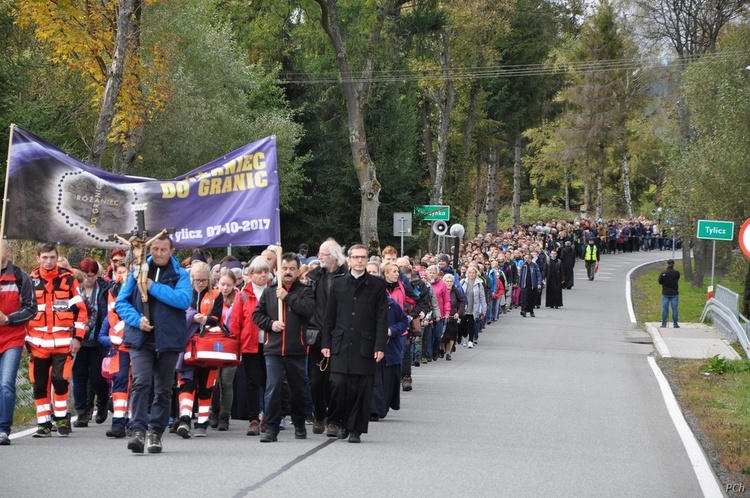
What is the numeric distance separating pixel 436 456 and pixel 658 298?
3448 centimetres

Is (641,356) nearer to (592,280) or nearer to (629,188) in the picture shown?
(592,280)

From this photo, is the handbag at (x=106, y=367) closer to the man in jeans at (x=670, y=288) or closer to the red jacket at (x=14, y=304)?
the red jacket at (x=14, y=304)

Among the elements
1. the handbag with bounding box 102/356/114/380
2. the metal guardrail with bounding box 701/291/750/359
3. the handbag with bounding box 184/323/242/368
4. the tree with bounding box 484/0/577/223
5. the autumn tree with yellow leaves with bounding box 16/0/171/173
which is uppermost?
the tree with bounding box 484/0/577/223

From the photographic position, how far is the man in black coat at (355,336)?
1158 centimetres

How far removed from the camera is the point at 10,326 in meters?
10.7

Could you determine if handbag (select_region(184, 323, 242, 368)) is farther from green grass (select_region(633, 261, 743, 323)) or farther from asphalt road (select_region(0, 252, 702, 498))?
green grass (select_region(633, 261, 743, 323))

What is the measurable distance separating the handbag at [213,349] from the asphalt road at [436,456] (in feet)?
2.35

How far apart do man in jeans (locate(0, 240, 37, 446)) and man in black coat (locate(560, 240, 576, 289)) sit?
3595cm

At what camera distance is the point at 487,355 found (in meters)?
24.0

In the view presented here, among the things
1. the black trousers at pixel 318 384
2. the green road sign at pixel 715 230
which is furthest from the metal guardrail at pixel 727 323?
the black trousers at pixel 318 384

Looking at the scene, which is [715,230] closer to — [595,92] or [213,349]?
[213,349]

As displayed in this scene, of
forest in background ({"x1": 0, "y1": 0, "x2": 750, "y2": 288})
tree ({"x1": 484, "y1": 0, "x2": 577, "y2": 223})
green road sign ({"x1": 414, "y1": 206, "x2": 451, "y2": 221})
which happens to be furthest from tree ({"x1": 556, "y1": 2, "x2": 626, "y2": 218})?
green road sign ({"x1": 414, "y1": 206, "x2": 451, "y2": 221})

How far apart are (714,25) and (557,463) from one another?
4384 cm

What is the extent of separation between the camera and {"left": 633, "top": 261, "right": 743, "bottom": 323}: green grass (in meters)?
37.3
